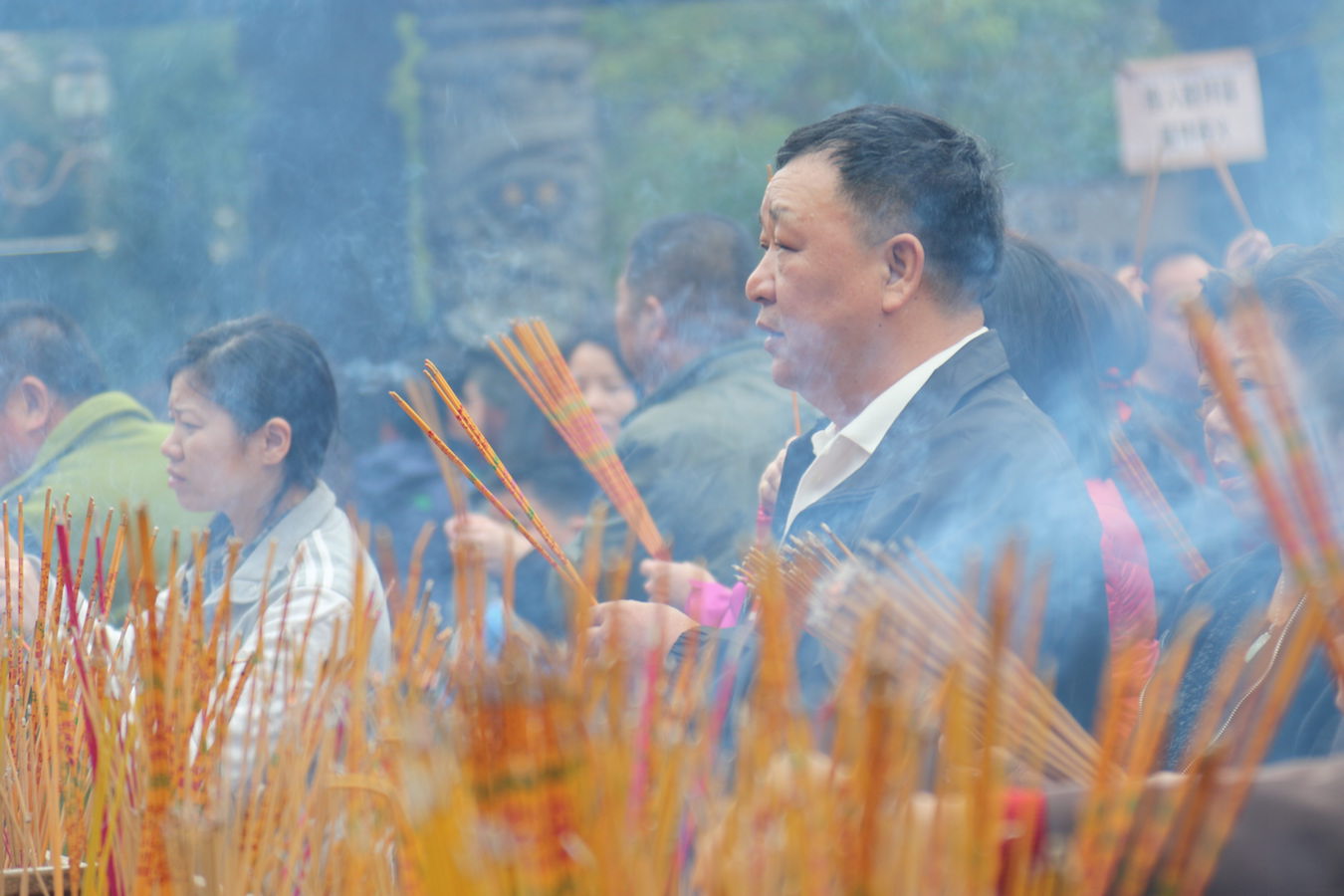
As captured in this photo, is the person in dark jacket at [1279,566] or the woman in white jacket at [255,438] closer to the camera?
the person in dark jacket at [1279,566]

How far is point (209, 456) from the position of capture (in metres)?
2.43

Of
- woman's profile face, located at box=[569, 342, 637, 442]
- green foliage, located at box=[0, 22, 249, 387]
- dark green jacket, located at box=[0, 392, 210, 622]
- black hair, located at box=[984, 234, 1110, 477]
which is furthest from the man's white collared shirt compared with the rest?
green foliage, located at box=[0, 22, 249, 387]

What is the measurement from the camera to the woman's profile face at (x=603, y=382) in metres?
4.06

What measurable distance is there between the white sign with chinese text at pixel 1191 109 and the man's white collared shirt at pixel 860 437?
3425 millimetres

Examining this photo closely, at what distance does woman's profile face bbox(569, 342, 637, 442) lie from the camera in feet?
13.3

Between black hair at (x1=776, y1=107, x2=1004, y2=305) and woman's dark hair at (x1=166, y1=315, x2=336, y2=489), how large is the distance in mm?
1060

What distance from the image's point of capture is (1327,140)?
5.79 meters

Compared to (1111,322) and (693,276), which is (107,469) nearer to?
(693,276)

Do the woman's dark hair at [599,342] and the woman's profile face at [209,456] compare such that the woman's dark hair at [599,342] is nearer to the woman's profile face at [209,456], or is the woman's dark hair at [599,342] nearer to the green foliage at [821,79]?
the woman's profile face at [209,456]

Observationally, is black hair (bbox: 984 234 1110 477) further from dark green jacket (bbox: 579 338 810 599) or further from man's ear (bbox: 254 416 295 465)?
man's ear (bbox: 254 416 295 465)

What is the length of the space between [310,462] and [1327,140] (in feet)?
16.1

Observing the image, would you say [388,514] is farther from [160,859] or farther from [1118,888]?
[1118,888]

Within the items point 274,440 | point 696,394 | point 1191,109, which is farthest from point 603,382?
point 1191,109

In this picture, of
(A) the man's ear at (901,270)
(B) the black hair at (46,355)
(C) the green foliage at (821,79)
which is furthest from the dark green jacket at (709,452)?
(C) the green foliage at (821,79)
